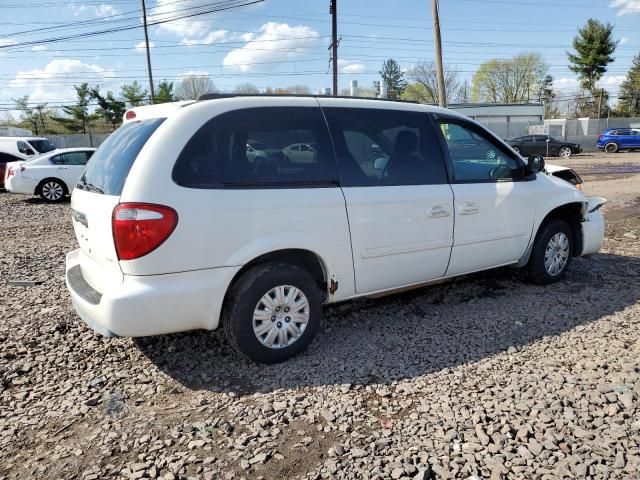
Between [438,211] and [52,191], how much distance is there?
1238 centimetres

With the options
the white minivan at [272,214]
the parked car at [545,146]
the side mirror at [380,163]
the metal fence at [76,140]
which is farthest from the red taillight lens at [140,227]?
the metal fence at [76,140]

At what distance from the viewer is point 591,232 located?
5383 mm

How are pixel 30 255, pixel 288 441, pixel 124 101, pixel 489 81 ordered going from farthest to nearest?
pixel 489 81, pixel 124 101, pixel 30 255, pixel 288 441

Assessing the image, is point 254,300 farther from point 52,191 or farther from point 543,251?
point 52,191

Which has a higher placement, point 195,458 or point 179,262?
point 179,262

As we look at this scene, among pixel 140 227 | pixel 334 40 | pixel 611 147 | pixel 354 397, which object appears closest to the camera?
pixel 140 227

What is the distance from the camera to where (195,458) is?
2.53 m

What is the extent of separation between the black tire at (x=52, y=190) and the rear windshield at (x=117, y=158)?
1092 cm

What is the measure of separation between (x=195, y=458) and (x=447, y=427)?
1.36 m

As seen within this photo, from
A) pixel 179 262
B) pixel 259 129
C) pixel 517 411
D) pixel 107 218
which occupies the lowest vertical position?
pixel 517 411

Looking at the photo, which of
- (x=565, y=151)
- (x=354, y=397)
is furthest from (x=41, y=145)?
(x=565, y=151)

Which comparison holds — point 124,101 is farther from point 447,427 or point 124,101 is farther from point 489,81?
point 447,427

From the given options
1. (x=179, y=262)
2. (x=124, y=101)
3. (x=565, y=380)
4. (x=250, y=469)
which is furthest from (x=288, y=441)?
(x=124, y=101)

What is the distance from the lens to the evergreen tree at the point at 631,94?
58094 mm
